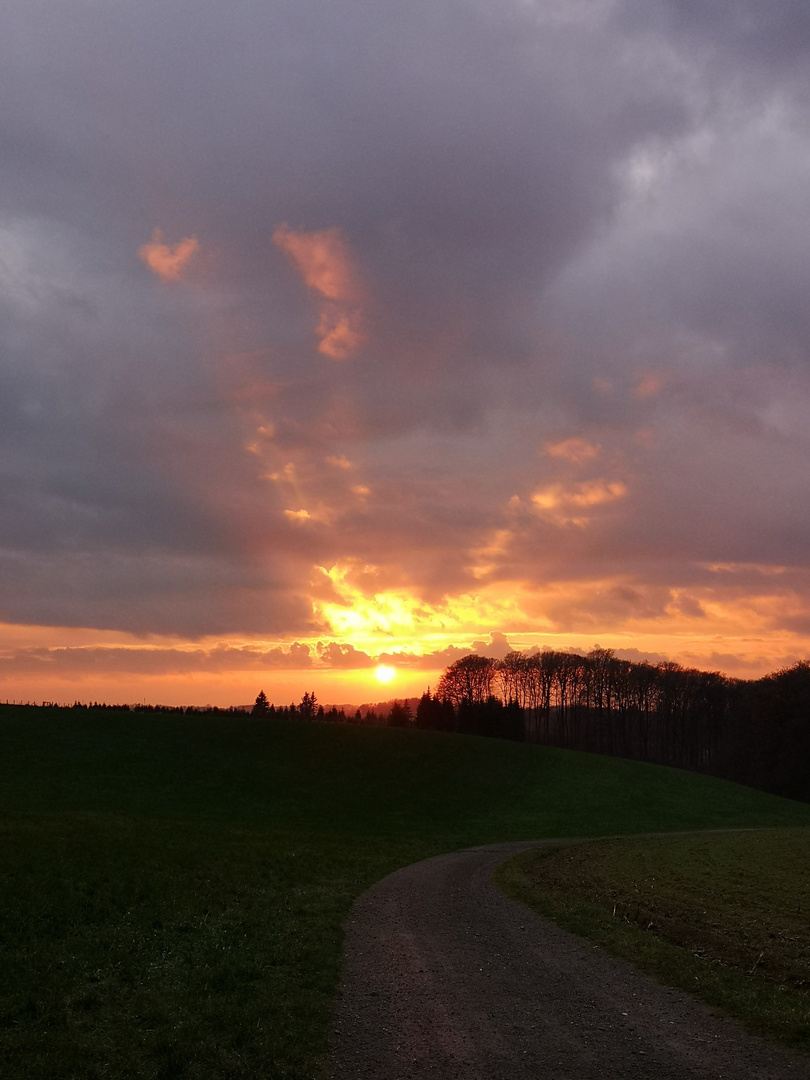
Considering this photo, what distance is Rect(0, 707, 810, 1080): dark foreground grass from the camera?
42.4 feet

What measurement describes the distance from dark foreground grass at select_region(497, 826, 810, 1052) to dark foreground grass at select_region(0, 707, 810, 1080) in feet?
25.6

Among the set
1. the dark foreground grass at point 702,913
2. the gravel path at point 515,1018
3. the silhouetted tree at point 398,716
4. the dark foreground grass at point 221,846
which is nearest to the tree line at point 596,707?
the silhouetted tree at point 398,716

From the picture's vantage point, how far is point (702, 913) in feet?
81.6

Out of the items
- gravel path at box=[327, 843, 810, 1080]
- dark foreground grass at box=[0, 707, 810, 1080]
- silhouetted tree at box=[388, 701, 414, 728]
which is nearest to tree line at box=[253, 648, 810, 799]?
silhouetted tree at box=[388, 701, 414, 728]

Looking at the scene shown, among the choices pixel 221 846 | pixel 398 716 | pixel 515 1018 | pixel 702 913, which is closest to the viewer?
pixel 515 1018

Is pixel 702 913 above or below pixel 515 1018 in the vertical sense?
below

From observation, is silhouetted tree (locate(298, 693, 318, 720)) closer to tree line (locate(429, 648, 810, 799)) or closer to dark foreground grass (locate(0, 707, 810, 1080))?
tree line (locate(429, 648, 810, 799))

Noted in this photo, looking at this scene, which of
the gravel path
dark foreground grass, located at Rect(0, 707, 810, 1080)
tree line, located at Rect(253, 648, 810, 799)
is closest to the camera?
the gravel path

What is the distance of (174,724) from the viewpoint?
9238cm

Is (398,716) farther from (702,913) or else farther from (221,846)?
(702,913)

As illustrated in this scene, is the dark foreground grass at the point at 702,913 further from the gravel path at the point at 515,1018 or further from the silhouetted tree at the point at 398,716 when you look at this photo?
the silhouetted tree at the point at 398,716

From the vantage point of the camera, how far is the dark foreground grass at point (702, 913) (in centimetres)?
1514

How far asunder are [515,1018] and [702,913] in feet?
47.9

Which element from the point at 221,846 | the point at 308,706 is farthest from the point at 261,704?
the point at 221,846
